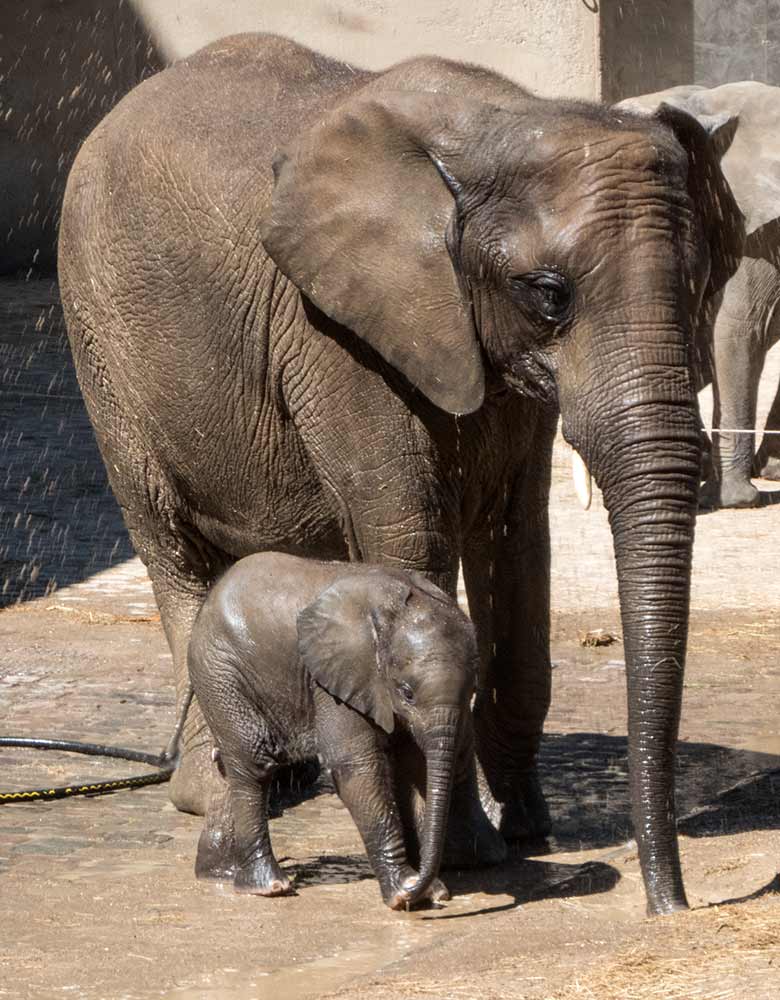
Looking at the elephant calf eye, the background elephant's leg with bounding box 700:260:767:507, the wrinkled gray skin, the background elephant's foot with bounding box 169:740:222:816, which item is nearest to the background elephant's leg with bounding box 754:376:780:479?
the wrinkled gray skin

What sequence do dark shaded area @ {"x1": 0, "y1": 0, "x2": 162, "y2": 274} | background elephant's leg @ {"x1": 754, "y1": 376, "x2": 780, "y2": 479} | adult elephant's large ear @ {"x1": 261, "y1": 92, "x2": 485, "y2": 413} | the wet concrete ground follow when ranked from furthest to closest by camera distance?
dark shaded area @ {"x1": 0, "y1": 0, "x2": 162, "y2": 274} → background elephant's leg @ {"x1": 754, "y1": 376, "x2": 780, "y2": 479} → adult elephant's large ear @ {"x1": 261, "y1": 92, "x2": 485, "y2": 413} → the wet concrete ground

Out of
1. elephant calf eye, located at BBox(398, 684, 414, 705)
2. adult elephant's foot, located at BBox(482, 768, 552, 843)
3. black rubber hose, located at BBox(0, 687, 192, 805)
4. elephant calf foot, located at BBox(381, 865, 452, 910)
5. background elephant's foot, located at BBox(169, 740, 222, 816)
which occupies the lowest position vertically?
black rubber hose, located at BBox(0, 687, 192, 805)

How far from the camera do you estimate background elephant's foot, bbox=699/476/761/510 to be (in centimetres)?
1305

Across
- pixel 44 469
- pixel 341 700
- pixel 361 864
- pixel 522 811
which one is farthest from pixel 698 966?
pixel 44 469

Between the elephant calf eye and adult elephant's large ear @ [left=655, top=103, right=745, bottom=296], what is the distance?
135 centimetres

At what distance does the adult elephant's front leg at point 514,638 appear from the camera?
621 centimetres

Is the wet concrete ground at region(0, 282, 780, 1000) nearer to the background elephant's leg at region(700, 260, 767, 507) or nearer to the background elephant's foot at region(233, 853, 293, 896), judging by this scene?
the background elephant's foot at region(233, 853, 293, 896)

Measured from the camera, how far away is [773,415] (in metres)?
14.2

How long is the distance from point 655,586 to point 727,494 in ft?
26.9

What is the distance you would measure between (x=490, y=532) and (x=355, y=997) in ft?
6.29

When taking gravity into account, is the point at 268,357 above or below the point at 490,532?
above

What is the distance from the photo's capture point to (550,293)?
5.21 m

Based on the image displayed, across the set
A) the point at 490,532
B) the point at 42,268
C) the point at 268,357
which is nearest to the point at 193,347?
the point at 268,357

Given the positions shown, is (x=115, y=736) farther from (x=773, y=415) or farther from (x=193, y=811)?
(x=773, y=415)
